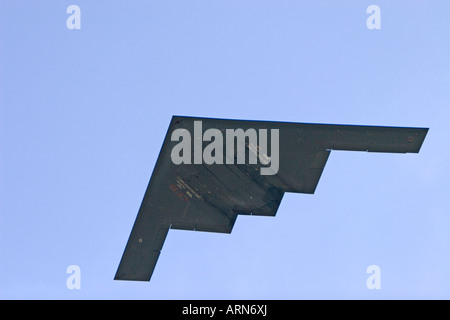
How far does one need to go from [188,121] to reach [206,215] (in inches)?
187

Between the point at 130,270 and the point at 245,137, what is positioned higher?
the point at 245,137

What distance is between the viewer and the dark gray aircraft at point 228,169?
28.7 metres

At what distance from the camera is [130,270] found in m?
32.1

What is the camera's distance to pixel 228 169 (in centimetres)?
2988

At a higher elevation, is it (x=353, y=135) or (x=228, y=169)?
(x=353, y=135)

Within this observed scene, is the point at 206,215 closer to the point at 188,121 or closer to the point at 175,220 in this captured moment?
the point at 175,220

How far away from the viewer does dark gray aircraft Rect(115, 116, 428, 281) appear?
2867 centimetres

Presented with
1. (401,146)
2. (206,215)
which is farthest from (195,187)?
(401,146)

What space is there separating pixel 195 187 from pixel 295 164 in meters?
3.95

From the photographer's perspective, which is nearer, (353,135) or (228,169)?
(353,135)
